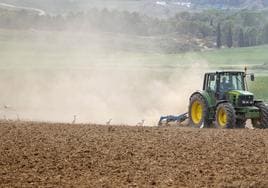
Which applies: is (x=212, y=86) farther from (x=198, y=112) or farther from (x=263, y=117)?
(x=263, y=117)

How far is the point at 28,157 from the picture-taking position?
46.9 feet

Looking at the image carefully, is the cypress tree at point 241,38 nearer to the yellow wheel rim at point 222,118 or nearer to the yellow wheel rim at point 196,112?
the yellow wheel rim at point 196,112

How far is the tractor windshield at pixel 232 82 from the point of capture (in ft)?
77.9

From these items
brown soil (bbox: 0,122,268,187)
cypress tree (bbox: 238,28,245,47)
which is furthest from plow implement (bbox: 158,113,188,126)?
cypress tree (bbox: 238,28,245,47)

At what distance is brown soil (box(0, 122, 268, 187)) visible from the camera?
12.3m

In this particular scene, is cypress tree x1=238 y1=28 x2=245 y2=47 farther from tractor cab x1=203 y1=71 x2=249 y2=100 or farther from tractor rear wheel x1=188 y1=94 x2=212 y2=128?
tractor cab x1=203 y1=71 x2=249 y2=100

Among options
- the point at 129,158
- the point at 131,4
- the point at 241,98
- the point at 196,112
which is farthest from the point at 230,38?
the point at 129,158

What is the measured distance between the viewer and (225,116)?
2242 cm

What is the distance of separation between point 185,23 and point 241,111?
2520 inches

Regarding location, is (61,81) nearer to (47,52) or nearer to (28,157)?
(47,52)

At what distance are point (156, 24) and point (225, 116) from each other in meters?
57.1

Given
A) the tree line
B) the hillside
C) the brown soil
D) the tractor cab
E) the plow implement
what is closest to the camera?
the brown soil

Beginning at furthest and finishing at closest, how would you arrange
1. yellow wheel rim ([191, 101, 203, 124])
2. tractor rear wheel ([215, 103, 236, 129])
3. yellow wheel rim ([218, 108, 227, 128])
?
1. yellow wheel rim ([191, 101, 203, 124])
2. yellow wheel rim ([218, 108, 227, 128])
3. tractor rear wheel ([215, 103, 236, 129])

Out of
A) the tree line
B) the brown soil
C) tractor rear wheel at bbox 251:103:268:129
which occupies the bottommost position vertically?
the brown soil
